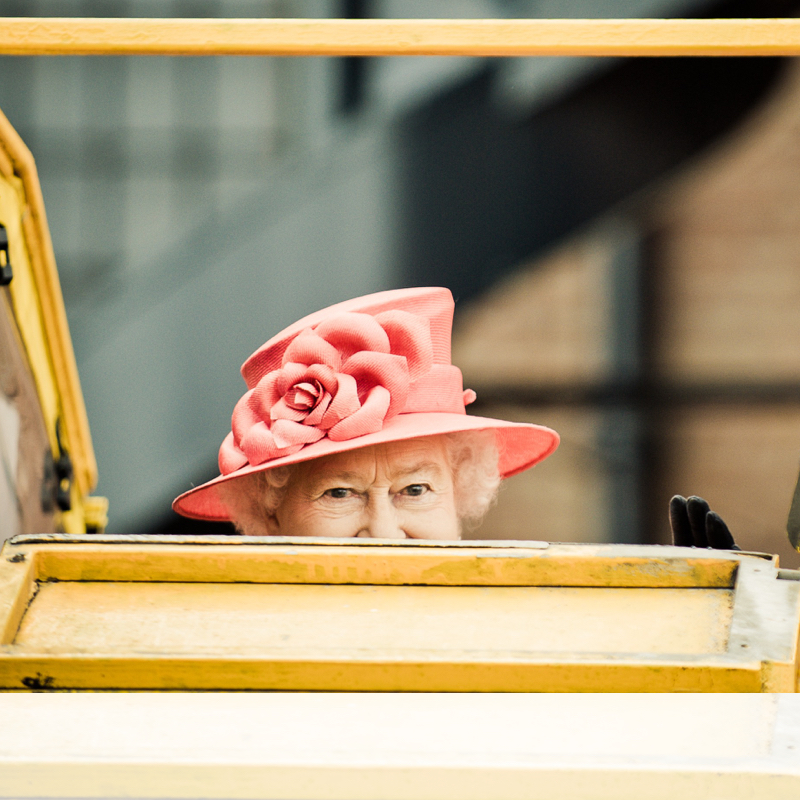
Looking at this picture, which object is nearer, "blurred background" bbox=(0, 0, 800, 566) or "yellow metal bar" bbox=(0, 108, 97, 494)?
"yellow metal bar" bbox=(0, 108, 97, 494)

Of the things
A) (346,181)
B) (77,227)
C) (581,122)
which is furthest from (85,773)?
(77,227)

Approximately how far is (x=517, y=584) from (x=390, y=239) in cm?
254

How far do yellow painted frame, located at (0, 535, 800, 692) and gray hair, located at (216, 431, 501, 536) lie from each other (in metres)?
0.55

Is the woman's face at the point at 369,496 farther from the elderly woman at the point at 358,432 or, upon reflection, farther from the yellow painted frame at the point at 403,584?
the yellow painted frame at the point at 403,584

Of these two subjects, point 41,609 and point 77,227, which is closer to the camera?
point 41,609

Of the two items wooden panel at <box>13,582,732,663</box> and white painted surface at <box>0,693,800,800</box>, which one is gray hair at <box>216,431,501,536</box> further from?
white painted surface at <box>0,693,800,800</box>

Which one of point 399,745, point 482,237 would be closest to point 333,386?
point 399,745

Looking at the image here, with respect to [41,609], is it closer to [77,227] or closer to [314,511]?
[314,511]

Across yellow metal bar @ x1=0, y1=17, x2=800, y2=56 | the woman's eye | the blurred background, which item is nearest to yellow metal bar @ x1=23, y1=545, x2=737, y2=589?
the woman's eye

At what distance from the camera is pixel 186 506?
154cm

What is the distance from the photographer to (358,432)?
4.04 ft

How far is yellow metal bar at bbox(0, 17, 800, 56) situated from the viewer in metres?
1.08

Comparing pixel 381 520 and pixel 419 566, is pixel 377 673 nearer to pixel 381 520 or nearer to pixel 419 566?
pixel 419 566

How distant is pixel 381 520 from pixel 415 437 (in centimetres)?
13
